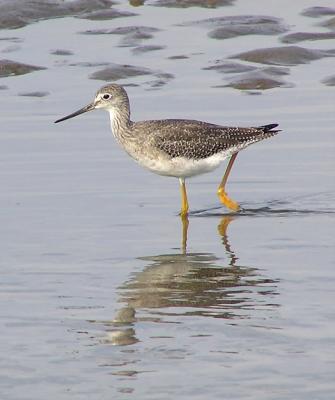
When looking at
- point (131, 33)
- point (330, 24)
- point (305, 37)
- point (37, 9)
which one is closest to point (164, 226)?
point (305, 37)

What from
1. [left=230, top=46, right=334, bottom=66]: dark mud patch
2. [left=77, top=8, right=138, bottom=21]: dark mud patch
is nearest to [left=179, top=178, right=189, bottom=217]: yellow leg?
[left=230, top=46, right=334, bottom=66]: dark mud patch

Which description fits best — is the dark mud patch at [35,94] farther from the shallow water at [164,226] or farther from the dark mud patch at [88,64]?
the dark mud patch at [88,64]

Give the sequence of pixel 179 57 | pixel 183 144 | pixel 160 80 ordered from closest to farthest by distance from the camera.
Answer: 1. pixel 183 144
2. pixel 160 80
3. pixel 179 57

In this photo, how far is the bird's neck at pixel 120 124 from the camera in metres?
14.0

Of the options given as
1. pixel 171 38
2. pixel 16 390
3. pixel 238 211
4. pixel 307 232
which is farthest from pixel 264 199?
pixel 171 38

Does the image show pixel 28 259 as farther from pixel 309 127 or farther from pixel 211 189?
pixel 309 127

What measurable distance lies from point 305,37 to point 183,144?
27.3ft

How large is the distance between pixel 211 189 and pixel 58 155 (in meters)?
1.78

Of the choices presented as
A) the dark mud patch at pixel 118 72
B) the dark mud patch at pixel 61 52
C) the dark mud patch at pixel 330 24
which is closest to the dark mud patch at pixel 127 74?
the dark mud patch at pixel 118 72

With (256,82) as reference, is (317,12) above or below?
above

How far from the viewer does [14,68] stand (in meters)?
19.5

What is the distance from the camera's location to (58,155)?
1485cm

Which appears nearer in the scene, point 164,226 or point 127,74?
point 164,226

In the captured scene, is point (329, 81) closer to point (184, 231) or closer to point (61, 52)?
point (61, 52)
